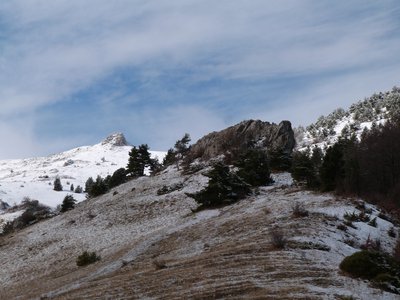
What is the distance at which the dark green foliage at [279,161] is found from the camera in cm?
5347

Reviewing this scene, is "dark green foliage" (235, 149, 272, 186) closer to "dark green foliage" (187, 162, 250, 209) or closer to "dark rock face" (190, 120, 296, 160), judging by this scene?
"dark green foliage" (187, 162, 250, 209)

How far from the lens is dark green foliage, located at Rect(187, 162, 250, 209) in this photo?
1489 inches

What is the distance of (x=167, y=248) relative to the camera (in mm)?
25438

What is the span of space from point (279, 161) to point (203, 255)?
34964mm

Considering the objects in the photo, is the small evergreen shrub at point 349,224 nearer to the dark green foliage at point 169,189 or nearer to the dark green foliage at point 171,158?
the dark green foliage at point 169,189

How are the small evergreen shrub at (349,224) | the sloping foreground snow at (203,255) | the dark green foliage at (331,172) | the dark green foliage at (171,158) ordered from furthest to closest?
the dark green foliage at (171,158) < the dark green foliage at (331,172) < the small evergreen shrub at (349,224) < the sloping foreground snow at (203,255)

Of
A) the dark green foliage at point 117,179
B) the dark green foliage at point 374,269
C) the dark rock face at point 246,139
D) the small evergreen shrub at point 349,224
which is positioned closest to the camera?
the dark green foliage at point 374,269

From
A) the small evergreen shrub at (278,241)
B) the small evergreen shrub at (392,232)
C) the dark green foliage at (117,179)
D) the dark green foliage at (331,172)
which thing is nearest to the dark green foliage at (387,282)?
the small evergreen shrub at (278,241)

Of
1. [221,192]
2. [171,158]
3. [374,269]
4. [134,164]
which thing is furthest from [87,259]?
[171,158]

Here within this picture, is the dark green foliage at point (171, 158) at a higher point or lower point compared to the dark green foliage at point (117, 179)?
higher

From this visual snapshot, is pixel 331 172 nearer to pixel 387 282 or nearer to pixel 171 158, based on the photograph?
pixel 387 282

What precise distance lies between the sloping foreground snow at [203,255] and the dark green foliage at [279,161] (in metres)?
8.39

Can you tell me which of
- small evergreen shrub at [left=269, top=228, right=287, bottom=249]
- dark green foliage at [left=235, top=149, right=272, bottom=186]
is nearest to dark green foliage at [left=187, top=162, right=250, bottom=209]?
dark green foliage at [left=235, top=149, right=272, bottom=186]

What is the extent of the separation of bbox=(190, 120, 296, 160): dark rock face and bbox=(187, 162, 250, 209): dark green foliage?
894 inches
